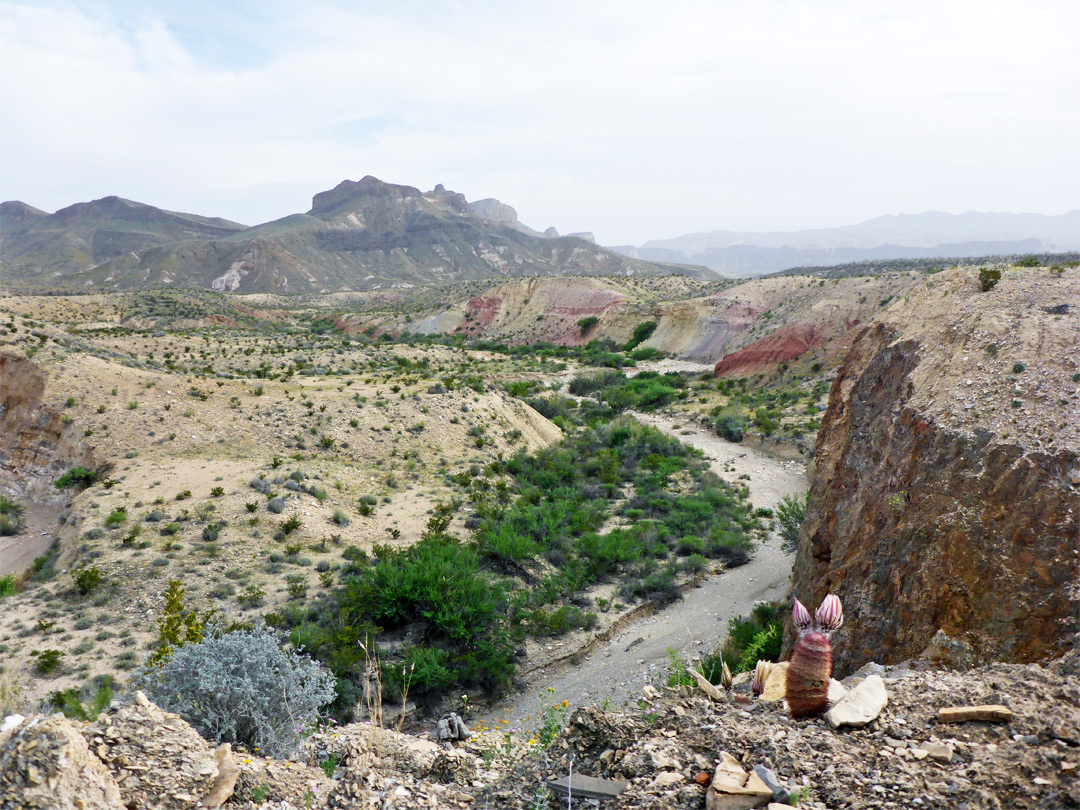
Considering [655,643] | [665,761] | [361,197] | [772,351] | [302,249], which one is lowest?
[655,643]

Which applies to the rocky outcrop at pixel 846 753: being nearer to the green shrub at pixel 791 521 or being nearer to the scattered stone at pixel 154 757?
the scattered stone at pixel 154 757

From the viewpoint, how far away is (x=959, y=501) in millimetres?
6195

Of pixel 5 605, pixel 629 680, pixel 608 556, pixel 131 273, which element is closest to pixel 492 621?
pixel 629 680

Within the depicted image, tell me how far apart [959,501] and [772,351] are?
1293 inches

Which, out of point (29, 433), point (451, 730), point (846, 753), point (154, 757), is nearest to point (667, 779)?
point (846, 753)

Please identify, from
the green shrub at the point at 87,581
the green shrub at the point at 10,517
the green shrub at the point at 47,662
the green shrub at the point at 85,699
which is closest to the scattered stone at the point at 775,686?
the green shrub at the point at 85,699

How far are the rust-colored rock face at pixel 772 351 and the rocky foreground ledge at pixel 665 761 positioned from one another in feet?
111

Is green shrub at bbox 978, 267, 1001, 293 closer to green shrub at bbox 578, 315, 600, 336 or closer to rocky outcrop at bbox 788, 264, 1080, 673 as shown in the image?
rocky outcrop at bbox 788, 264, 1080, 673

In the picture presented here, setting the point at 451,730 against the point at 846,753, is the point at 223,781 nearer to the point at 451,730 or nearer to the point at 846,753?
the point at 451,730

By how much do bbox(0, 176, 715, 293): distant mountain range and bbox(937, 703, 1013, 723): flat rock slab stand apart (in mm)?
116077

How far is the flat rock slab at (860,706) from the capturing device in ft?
12.9

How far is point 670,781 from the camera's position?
373 centimetres

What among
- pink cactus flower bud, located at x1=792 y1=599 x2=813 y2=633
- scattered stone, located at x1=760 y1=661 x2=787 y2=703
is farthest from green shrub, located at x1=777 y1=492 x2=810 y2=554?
pink cactus flower bud, located at x1=792 y1=599 x2=813 y2=633

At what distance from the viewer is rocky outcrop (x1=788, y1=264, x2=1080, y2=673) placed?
5387 millimetres
